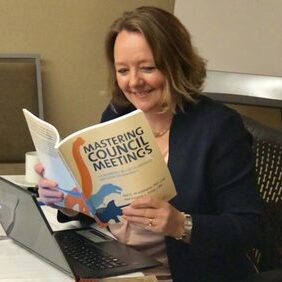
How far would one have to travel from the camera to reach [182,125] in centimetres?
146

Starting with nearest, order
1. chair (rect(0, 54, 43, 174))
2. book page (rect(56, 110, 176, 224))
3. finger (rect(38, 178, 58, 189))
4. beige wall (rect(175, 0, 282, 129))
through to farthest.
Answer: book page (rect(56, 110, 176, 224)) < finger (rect(38, 178, 58, 189)) < beige wall (rect(175, 0, 282, 129)) < chair (rect(0, 54, 43, 174))

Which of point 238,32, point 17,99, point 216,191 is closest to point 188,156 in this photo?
point 216,191

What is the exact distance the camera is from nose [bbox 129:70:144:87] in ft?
4.67

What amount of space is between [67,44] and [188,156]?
63.3 inches

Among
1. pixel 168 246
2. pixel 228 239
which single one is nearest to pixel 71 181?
pixel 168 246

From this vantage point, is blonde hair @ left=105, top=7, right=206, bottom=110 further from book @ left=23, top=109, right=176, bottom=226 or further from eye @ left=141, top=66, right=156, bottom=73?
book @ left=23, top=109, right=176, bottom=226

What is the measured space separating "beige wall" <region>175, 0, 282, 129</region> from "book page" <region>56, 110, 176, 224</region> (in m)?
1.36

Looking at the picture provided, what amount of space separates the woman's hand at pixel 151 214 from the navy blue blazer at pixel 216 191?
15cm

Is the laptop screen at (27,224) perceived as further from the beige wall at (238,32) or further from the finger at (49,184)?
the beige wall at (238,32)

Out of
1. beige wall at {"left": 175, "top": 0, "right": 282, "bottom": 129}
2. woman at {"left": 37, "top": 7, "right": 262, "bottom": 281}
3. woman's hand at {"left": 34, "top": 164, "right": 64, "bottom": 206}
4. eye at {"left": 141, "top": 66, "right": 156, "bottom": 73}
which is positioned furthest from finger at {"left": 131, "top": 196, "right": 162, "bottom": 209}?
beige wall at {"left": 175, "top": 0, "right": 282, "bottom": 129}

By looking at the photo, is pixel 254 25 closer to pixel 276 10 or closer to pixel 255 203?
pixel 276 10

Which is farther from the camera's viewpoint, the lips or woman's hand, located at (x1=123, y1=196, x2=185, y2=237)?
the lips

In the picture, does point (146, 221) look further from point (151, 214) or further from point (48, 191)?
point (48, 191)

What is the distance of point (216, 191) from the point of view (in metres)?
1.40
